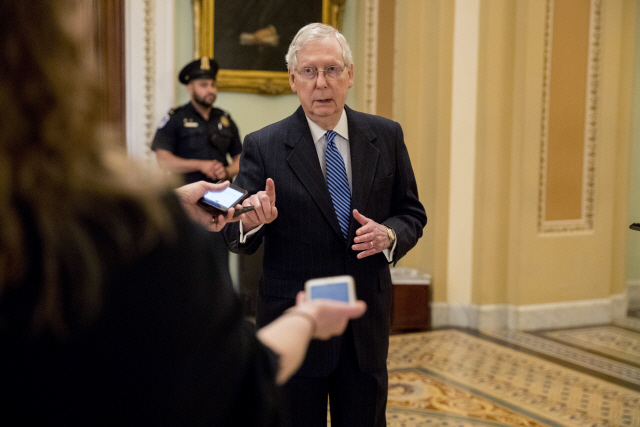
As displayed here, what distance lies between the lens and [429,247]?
19.3ft

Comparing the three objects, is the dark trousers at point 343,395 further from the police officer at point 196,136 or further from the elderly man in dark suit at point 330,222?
the police officer at point 196,136

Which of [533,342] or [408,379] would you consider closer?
[408,379]

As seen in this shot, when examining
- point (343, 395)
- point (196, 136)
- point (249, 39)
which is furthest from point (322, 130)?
point (249, 39)

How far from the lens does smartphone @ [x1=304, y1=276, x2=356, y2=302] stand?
1248 mm

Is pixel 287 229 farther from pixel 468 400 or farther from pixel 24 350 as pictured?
pixel 468 400

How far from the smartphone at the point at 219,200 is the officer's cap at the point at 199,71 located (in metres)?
3.47

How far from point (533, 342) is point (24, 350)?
4925 mm

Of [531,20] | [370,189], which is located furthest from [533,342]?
[370,189]

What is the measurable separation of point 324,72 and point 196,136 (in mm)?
3135

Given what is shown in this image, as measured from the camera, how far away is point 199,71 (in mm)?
5254

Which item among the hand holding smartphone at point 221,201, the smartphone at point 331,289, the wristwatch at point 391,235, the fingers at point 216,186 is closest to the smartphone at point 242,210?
the hand holding smartphone at point 221,201

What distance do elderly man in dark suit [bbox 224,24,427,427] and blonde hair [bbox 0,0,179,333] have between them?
3.98ft

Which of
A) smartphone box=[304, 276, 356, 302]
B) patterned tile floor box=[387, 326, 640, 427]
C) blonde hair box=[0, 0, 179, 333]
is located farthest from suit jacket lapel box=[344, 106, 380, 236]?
patterned tile floor box=[387, 326, 640, 427]

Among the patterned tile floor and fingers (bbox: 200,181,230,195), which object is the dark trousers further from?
the patterned tile floor
